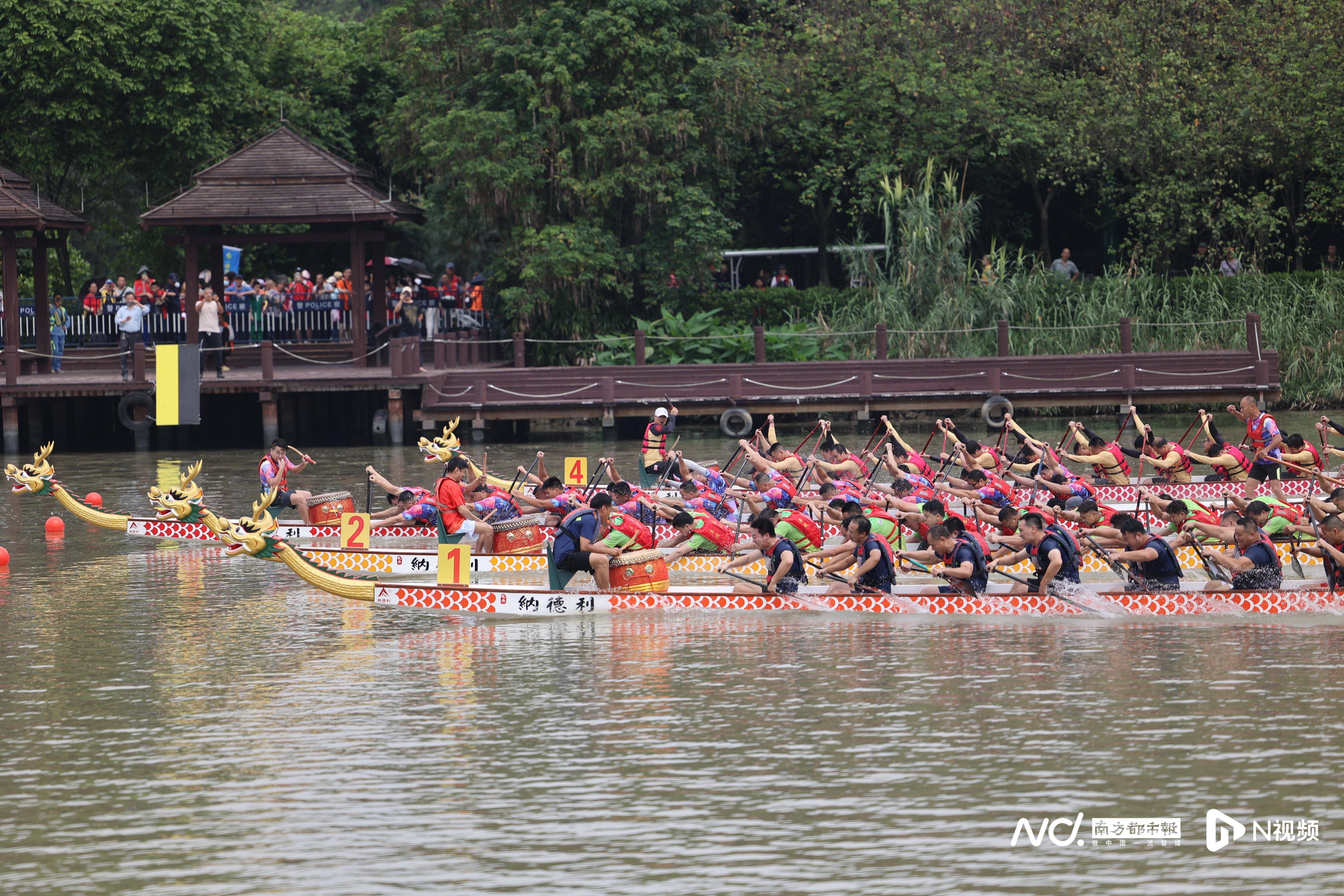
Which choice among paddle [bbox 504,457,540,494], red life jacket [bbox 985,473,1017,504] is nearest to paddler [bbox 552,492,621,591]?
paddle [bbox 504,457,540,494]

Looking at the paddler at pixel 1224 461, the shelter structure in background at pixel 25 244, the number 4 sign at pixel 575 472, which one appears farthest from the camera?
the shelter structure in background at pixel 25 244

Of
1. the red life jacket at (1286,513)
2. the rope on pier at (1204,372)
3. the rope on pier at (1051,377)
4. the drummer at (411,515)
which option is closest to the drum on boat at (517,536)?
the drummer at (411,515)

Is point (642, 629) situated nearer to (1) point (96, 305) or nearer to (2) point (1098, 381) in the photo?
(2) point (1098, 381)

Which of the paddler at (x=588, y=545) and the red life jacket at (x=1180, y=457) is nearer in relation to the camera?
the paddler at (x=588, y=545)

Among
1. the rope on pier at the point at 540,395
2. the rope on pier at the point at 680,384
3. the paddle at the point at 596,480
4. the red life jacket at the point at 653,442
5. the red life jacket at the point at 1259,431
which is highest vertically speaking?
the rope on pier at the point at 680,384

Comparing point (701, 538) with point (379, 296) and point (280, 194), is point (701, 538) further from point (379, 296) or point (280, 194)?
point (379, 296)

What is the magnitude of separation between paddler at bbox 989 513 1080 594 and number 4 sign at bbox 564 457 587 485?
794 cm

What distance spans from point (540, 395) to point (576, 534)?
681 inches

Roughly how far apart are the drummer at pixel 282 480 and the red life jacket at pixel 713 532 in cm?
580

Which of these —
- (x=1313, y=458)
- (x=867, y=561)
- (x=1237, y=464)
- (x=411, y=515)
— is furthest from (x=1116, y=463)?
(x=411, y=515)

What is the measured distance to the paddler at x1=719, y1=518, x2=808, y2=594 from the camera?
1602 cm

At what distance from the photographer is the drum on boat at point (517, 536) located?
18.4m

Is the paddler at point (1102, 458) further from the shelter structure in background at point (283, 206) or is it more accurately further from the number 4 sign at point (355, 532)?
the shelter structure in background at point (283, 206)

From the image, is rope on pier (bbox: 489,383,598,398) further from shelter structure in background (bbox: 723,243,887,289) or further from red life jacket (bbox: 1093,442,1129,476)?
red life jacket (bbox: 1093,442,1129,476)
